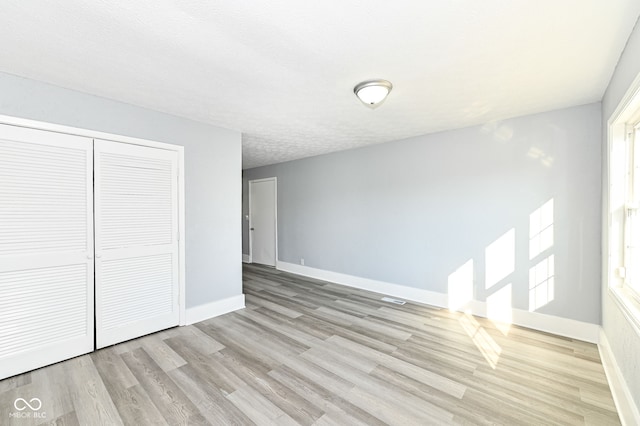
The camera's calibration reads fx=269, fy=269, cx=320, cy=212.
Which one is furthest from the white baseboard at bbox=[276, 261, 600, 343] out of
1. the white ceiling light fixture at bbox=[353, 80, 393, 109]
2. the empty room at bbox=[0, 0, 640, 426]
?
the white ceiling light fixture at bbox=[353, 80, 393, 109]

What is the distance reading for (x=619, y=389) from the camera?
1.82 metres

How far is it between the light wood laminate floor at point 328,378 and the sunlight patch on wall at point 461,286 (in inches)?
13.0

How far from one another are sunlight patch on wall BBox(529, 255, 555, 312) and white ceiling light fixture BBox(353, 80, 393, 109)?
255cm

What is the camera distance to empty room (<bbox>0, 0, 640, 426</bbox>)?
1670 millimetres

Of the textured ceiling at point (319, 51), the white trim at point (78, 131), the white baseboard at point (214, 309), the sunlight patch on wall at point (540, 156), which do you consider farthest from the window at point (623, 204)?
the white trim at point (78, 131)

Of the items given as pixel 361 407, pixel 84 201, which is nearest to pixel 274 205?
pixel 84 201

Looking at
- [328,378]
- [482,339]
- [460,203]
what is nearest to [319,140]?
[460,203]

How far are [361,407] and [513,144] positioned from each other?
10.4ft

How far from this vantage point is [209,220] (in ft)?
11.0

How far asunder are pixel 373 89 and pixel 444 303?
116 inches

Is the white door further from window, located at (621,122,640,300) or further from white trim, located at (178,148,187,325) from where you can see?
window, located at (621,122,640,300)

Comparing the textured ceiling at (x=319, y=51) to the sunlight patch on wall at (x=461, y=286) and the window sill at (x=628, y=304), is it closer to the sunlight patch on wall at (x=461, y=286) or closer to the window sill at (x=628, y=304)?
the window sill at (x=628, y=304)

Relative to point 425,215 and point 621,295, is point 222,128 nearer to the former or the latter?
point 425,215

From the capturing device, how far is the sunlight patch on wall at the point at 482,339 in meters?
2.44
